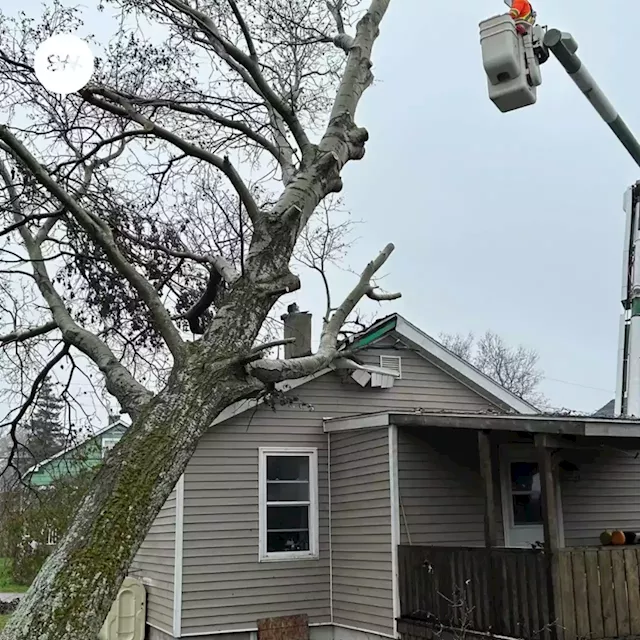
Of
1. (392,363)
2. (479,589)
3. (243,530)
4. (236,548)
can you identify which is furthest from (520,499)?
(236,548)

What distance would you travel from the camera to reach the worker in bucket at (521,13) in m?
3.32

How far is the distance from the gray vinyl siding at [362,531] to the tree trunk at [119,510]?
5.66m

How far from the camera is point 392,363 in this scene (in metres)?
11.6

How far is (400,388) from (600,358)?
51.9 metres

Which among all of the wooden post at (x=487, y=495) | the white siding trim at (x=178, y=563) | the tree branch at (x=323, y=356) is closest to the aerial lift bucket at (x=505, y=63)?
the tree branch at (x=323, y=356)

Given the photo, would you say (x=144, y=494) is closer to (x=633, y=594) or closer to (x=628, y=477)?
(x=633, y=594)

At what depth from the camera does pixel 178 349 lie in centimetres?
454

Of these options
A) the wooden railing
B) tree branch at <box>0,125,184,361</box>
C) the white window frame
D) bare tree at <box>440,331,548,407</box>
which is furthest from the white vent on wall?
bare tree at <box>440,331,548,407</box>

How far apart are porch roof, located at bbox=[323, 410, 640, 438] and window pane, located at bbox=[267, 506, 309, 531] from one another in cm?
155

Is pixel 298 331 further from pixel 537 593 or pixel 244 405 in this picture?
pixel 537 593

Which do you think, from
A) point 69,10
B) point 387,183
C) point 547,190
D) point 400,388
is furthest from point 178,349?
point 547,190

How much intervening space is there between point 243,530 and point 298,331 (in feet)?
9.83

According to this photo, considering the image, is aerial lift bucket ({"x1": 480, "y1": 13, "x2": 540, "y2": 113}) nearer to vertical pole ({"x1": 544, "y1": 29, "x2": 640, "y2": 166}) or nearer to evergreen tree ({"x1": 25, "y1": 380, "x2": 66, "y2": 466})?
vertical pole ({"x1": 544, "y1": 29, "x2": 640, "y2": 166})

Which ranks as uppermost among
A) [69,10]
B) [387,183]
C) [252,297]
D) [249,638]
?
[387,183]
